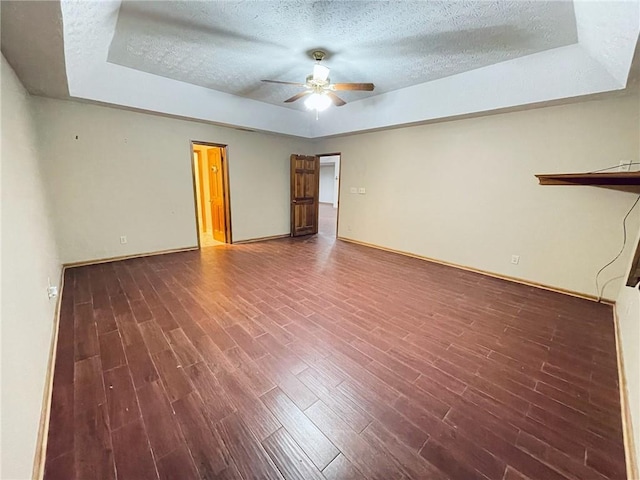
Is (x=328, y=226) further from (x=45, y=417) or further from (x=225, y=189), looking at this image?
(x=45, y=417)

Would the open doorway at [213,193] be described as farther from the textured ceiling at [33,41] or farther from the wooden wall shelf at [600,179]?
the wooden wall shelf at [600,179]

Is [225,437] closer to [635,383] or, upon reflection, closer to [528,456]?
[528,456]

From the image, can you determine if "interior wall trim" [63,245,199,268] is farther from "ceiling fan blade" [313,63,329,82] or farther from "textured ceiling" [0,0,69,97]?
"ceiling fan blade" [313,63,329,82]

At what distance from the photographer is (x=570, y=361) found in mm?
2074

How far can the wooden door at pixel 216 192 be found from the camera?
539cm

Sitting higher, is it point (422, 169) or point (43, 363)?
point (422, 169)

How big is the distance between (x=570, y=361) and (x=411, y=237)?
2.98 metres

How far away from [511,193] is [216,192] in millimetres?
5276

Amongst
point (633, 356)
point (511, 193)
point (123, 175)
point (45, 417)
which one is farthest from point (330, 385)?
point (123, 175)

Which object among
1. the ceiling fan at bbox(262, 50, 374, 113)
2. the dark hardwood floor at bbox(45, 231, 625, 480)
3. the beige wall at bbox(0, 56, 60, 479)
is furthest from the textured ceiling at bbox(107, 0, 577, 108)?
the dark hardwood floor at bbox(45, 231, 625, 480)

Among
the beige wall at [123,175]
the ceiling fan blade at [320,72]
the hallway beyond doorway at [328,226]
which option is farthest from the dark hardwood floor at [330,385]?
the hallway beyond doorway at [328,226]

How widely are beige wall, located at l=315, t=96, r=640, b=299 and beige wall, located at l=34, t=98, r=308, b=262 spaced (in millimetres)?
2854

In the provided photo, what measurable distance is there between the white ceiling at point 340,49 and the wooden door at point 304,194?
6.38 feet

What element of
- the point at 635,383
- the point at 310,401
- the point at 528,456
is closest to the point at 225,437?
the point at 310,401
